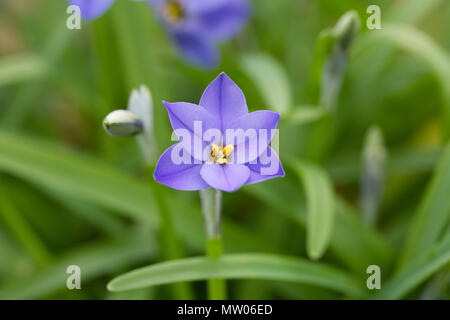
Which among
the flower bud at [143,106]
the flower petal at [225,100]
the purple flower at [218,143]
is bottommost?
the purple flower at [218,143]

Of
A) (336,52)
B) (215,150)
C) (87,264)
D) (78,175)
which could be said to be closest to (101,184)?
(78,175)

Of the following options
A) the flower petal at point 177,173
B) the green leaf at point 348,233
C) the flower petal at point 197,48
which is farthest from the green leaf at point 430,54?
the flower petal at point 177,173

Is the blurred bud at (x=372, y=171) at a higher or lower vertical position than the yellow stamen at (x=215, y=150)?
higher

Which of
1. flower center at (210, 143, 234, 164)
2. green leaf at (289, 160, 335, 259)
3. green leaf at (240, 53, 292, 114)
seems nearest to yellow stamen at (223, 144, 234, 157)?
flower center at (210, 143, 234, 164)

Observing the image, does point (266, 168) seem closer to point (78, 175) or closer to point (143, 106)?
point (143, 106)

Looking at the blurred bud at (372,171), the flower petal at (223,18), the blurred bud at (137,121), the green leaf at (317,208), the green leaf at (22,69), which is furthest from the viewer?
the flower petal at (223,18)

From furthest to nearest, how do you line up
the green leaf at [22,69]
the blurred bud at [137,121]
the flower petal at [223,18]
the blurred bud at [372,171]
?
the flower petal at [223,18] → the green leaf at [22,69] → the blurred bud at [372,171] → the blurred bud at [137,121]

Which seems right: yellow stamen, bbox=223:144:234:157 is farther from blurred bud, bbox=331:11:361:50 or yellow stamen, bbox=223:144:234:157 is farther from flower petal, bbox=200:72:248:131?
blurred bud, bbox=331:11:361:50

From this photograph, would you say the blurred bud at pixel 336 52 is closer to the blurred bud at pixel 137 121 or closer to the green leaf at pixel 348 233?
the green leaf at pixel 348 233
